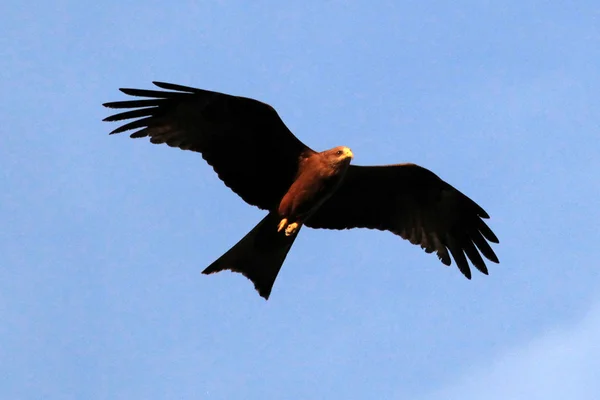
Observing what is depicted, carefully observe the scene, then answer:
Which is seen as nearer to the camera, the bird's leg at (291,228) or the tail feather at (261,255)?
the bird's leg at (291,228)

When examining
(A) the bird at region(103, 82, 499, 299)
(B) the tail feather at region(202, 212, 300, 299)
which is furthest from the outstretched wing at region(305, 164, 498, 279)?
(B) the tail feather at region(202, 212, 300, 299)

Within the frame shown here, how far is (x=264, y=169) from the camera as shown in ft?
48.4

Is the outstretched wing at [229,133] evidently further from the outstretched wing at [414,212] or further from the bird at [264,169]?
the outstretched wing at [414,212]

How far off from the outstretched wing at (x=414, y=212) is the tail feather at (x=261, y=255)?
0.81 meters

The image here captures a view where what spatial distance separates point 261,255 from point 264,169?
3.61 feet

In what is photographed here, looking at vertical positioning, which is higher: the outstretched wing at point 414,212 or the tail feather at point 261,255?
the outstretched wing at point 414,212

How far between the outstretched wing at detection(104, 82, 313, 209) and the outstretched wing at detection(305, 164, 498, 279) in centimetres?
88

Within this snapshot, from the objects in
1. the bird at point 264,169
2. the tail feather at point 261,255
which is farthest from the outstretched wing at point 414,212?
the tail feather at point 261,255

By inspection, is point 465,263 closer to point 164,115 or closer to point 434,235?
point 434,235

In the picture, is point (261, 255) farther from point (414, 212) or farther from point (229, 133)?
point (414, 212)

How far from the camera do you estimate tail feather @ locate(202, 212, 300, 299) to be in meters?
14.5

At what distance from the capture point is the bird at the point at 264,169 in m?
14.3

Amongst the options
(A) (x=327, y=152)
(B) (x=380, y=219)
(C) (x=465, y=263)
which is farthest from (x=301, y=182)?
(C) (x=465, y=263)

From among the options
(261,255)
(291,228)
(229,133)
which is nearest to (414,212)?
(291,228)
